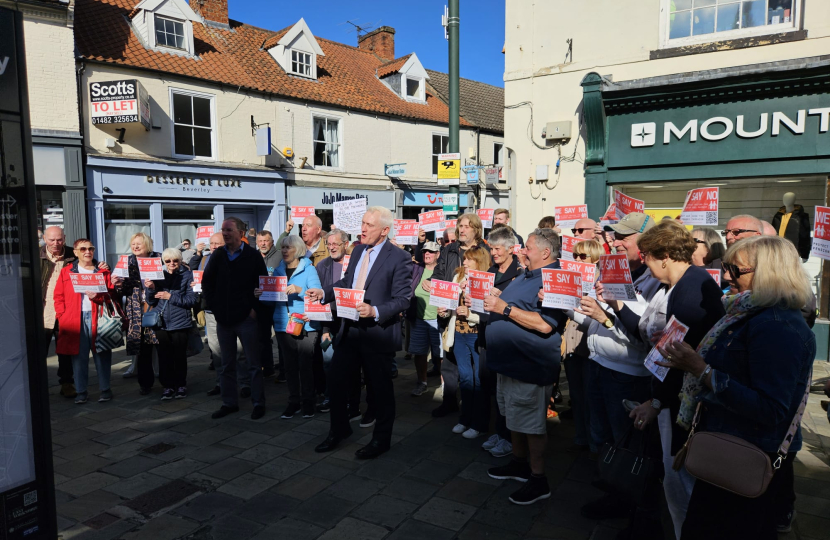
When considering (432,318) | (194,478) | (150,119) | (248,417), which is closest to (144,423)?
(248,417)

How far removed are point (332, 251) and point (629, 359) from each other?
11.4 feet

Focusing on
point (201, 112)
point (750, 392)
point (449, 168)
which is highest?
point (201, 112)

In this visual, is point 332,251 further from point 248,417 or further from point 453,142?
point 453,142

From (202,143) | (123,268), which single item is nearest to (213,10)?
(202,143)

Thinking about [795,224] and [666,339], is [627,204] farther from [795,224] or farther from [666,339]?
[795,224]

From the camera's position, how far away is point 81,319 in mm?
6348

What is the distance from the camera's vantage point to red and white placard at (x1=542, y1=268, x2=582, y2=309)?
3.45 m

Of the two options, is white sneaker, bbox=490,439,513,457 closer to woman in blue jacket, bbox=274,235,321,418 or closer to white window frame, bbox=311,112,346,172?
woman in blue jacket, bbox=274,235,321,418

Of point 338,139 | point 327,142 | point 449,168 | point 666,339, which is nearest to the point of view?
point 666,339

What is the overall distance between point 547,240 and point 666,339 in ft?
4.93

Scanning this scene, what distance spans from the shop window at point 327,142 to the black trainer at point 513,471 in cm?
1551

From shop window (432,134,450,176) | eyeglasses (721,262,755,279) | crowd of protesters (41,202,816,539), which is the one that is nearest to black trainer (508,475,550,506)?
crowd of protesters (41,202,816,539)

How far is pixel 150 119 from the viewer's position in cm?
1409

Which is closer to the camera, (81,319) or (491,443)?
(491,443)
